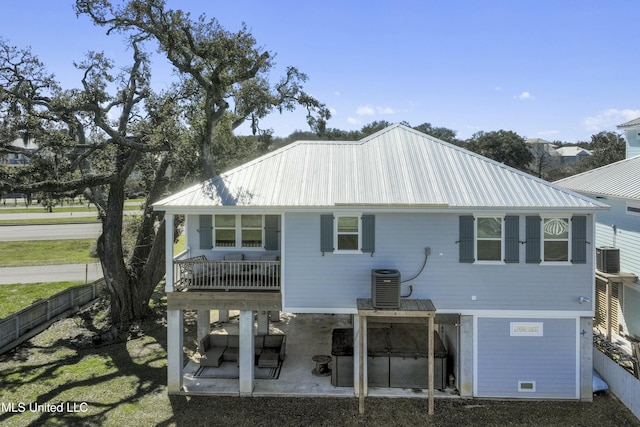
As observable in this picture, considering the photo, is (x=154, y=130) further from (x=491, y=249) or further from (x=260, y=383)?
(x=491, y=249)

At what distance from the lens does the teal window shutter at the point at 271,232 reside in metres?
14.3

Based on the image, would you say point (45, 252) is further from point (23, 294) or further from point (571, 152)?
point (571, 152)

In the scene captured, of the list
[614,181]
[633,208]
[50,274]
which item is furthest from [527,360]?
[50,274]

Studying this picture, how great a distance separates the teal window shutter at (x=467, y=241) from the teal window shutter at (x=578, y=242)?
2.83m

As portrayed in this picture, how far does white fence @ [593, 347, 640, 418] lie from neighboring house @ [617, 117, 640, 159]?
13.8 metres

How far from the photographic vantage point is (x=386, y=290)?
38.8ft

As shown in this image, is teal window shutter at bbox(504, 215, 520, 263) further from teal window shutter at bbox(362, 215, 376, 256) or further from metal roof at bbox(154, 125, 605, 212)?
teal window shutter at bbox(362, 215, 376, 256)

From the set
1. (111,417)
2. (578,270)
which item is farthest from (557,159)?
(111,417)

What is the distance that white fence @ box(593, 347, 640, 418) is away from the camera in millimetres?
11539

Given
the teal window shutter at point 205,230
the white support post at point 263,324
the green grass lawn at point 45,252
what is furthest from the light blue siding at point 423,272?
the green grass lawn at point 45,252

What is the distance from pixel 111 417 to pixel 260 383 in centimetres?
422

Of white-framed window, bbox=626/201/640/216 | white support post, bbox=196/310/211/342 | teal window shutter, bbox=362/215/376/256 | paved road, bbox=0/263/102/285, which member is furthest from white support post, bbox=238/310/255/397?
paved road, bbox=0/263/102/285

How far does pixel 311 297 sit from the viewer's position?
1271cm

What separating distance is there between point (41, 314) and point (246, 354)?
38.4 ft
